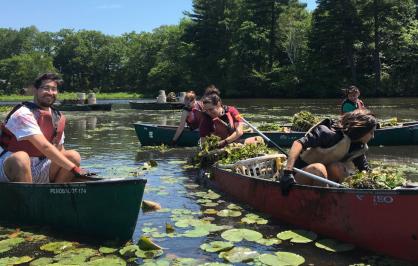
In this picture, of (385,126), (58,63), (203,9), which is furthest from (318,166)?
(58,63)

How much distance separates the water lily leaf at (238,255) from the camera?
5.18 m

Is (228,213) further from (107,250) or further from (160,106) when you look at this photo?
(160,106)

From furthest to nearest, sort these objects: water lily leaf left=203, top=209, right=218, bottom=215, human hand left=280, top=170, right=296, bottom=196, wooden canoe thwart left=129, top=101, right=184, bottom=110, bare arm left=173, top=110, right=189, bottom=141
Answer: wooden canoe thwart left=129, top=101, right=184, bottom=110, bare arm left=173, top=110, right=189, bottom=141, water lily leaf left=203, top=209, right=218, bottom=215, human hand left=280, top=170, right=296, bottom=196

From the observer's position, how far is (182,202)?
7910 millimetres

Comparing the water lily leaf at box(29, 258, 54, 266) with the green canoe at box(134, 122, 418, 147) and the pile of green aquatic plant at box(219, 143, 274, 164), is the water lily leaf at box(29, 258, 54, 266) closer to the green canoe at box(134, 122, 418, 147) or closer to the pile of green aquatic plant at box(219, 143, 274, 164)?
the pile of green aquatic plant at box(219, 143, 274, 164)

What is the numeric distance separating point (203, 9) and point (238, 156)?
61.7 meters

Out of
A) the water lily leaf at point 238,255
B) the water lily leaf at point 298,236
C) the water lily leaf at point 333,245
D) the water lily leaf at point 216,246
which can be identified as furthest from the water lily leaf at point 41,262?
the water lily leaf at point 333,245

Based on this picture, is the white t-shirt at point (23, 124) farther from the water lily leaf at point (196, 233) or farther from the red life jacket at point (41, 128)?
the water lily leaf at point (196, 233)

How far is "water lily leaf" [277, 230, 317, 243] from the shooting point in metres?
5.70

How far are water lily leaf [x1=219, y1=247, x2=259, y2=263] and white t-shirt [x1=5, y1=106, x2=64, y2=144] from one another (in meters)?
2.49

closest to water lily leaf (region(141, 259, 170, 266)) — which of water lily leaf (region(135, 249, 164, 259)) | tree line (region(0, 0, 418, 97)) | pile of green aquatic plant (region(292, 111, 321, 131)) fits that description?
water lily leaf (region(135, 249, 164, 259))

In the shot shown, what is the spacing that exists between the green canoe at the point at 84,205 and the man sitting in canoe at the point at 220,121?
162 inches

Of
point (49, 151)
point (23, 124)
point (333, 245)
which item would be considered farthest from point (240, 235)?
point (23, 124)

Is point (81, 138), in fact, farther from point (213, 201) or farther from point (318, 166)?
point (318, 166)
